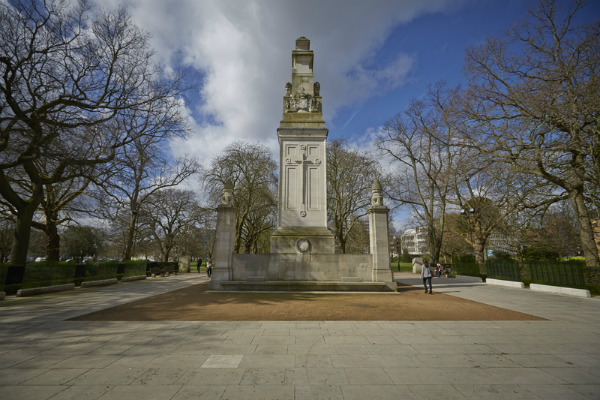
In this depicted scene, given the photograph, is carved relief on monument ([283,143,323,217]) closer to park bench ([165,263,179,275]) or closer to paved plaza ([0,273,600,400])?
paved plaza ([0,273,600,400])

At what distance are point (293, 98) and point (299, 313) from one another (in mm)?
12473

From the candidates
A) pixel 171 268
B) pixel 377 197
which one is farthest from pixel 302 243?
pixel 171 268

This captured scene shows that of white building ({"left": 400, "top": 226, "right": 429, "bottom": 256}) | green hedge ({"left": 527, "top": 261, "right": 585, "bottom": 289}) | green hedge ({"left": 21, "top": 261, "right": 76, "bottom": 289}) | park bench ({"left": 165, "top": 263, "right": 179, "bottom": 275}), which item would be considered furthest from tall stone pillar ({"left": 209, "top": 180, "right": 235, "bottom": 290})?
white building ({"left": 400, "top": 226, "right": 429, "bottom": 256})

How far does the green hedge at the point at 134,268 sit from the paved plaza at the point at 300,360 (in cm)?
1580

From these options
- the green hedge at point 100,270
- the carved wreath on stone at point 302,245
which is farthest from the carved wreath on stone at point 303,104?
the green hedge at point 100,270

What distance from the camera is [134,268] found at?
23797 millimetres

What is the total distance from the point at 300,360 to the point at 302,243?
30.8 feet

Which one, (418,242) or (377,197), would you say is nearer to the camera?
(377,197)

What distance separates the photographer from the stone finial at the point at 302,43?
58.4 feet

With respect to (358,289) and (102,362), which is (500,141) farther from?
(102,362)

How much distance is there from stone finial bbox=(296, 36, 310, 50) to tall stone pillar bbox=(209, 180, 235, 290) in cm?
1060

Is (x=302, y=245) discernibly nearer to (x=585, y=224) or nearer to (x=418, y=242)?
(x=585, y=224)

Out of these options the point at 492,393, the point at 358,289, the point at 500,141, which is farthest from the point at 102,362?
the point at 500,141

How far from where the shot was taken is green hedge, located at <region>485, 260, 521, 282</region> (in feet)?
59.5
